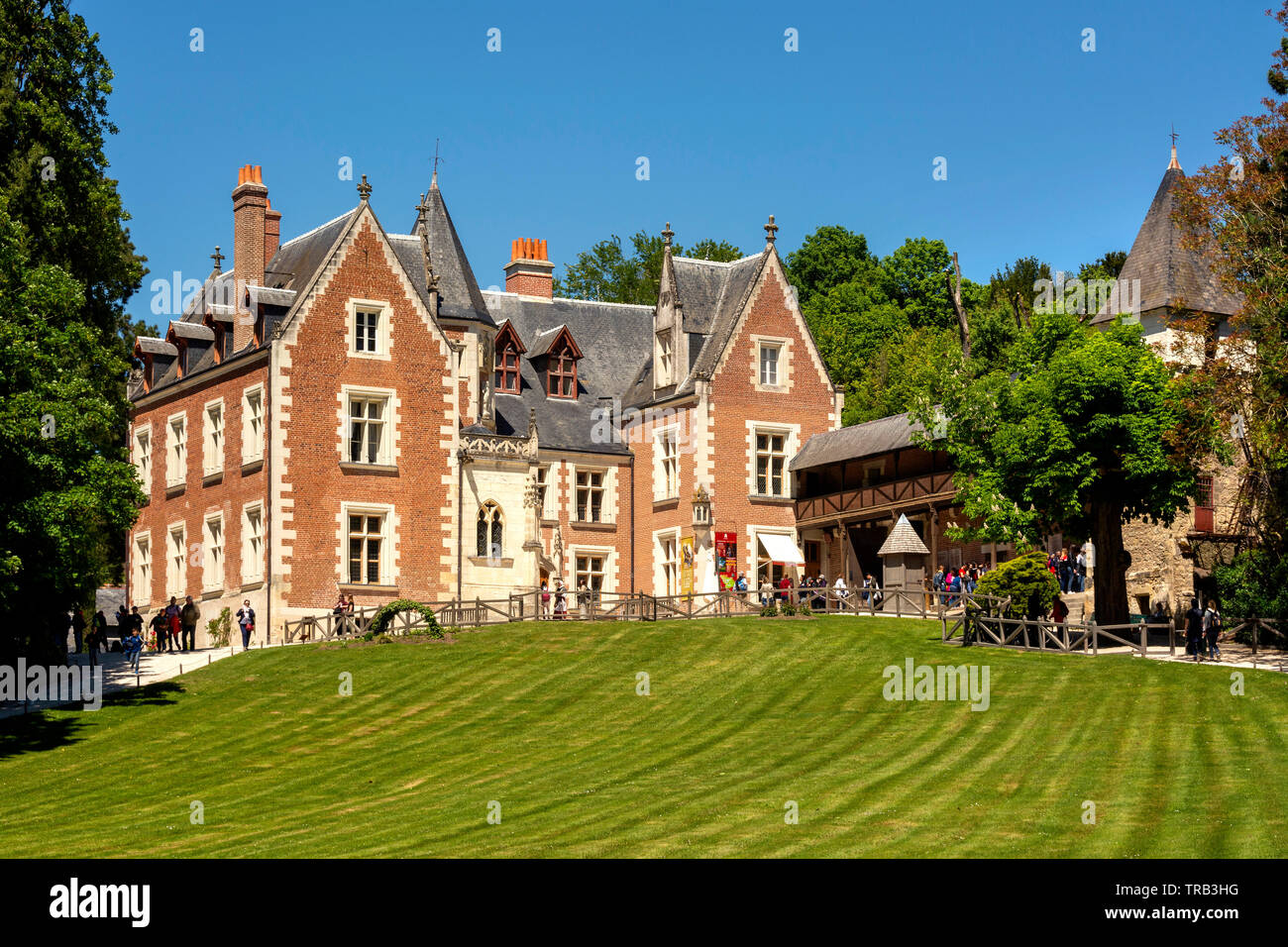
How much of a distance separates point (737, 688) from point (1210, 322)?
49.3ft

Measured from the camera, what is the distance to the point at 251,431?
166ft

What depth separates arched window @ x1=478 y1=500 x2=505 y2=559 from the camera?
172 feet

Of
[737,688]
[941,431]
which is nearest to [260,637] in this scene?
[737,688]

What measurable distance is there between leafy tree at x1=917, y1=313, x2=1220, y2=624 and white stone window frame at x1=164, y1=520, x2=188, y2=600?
2460 centimetres

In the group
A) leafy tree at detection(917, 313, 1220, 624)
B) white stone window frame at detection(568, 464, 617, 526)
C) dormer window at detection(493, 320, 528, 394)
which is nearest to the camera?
leafy tree at detection(917, 313, 1220, 624)

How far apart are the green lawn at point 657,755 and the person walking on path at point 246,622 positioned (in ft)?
9.88

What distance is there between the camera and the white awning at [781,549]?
188 ft

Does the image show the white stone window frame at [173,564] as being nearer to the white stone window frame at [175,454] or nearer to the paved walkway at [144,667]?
the white stone window frame at [175,454]

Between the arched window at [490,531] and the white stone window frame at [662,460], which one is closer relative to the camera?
the arched window at [490,531]

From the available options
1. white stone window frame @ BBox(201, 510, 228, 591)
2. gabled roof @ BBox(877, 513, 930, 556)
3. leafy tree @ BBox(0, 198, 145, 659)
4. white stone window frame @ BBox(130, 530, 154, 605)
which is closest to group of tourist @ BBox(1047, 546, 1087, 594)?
gabled roof @ BBox(877, 513, 930, 556)

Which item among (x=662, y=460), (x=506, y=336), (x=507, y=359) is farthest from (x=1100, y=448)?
(x=507, y=359)

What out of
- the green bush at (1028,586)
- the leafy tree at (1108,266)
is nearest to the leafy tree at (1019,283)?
the leafy tree at (1108,266)

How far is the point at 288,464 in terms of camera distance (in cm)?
4931

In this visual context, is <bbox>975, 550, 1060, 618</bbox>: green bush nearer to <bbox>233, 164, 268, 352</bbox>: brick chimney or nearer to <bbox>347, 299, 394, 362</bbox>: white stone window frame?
<bbox>347, 299, 394, 362</bbox>: white stone window frame
